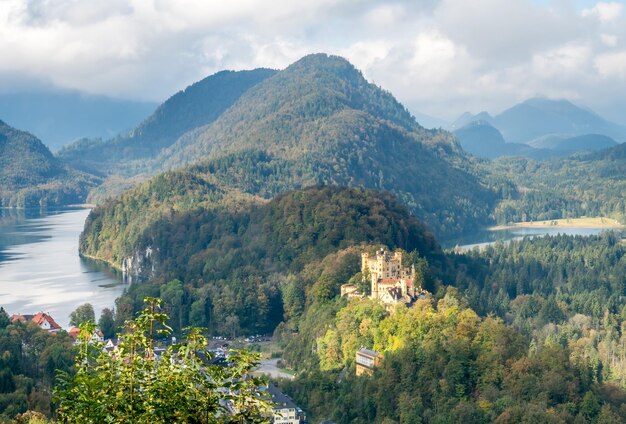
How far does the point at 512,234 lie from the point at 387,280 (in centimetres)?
11205

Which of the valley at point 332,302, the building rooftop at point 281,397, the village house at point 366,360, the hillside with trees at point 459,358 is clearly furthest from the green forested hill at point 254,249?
the building rooftop at point 281,397

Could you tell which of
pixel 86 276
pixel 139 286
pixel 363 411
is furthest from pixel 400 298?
pixel 86 276

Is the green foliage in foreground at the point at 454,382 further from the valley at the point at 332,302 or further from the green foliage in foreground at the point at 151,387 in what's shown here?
the green foliage in foreground at the point at 151,387

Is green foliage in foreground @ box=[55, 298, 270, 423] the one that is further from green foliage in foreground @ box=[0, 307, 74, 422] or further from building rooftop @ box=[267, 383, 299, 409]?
building rooftop @ box=[267, 383, 299, 409]

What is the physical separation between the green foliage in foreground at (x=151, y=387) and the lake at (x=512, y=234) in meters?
137

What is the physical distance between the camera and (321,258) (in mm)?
87000

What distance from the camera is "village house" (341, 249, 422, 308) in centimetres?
6650

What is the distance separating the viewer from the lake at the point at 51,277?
89688mm

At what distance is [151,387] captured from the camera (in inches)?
620

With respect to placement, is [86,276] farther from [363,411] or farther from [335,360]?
[363,411]

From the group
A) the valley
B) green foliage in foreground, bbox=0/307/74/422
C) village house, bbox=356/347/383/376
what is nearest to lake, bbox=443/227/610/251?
the valley

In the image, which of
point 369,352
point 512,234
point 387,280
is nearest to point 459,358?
point 369,352

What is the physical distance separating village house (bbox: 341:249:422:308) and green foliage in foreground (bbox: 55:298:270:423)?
49.2 m

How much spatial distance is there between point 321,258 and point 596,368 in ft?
111
